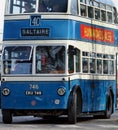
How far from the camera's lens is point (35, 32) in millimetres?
22172

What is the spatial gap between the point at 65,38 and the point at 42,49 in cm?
77

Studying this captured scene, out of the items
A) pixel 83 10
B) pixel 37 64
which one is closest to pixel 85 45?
pixel 83 10

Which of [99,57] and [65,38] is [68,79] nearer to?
[65,38]

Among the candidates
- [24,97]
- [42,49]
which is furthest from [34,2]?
[24,97]

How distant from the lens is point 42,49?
72.1 feet

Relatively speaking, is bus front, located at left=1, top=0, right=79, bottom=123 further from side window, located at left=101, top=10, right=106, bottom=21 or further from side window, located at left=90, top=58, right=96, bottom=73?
side window, located at left=101, top=10, right=106, bottom=21

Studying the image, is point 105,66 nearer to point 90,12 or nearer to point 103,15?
point 103,15

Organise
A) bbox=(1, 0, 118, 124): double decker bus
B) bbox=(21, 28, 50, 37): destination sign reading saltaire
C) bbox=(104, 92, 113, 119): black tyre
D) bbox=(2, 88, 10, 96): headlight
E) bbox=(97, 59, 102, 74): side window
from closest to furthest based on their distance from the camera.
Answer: bbox=(1, 0, 118, 124): double decker bus
bbox=(2, 88, 10, 96): headlight
bbox=(21, 28, 50, 37): destination sign reading saltaire
bbox=(97, 59, 102, 74): side window
bbox=(104, 92, 113, 119): black tyre

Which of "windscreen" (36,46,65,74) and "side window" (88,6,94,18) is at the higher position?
"side window" (88,6,94,18)

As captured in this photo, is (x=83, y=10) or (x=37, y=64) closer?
(x=37, y=64)

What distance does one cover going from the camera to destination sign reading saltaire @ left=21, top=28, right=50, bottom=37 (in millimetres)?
22078

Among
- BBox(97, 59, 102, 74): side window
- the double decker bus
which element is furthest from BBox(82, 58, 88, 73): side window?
BBox(97, 59, 102, 74): side window

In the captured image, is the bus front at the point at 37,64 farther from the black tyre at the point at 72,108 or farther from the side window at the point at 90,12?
the side window at the point at 90,12

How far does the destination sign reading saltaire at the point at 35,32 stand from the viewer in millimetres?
22078
